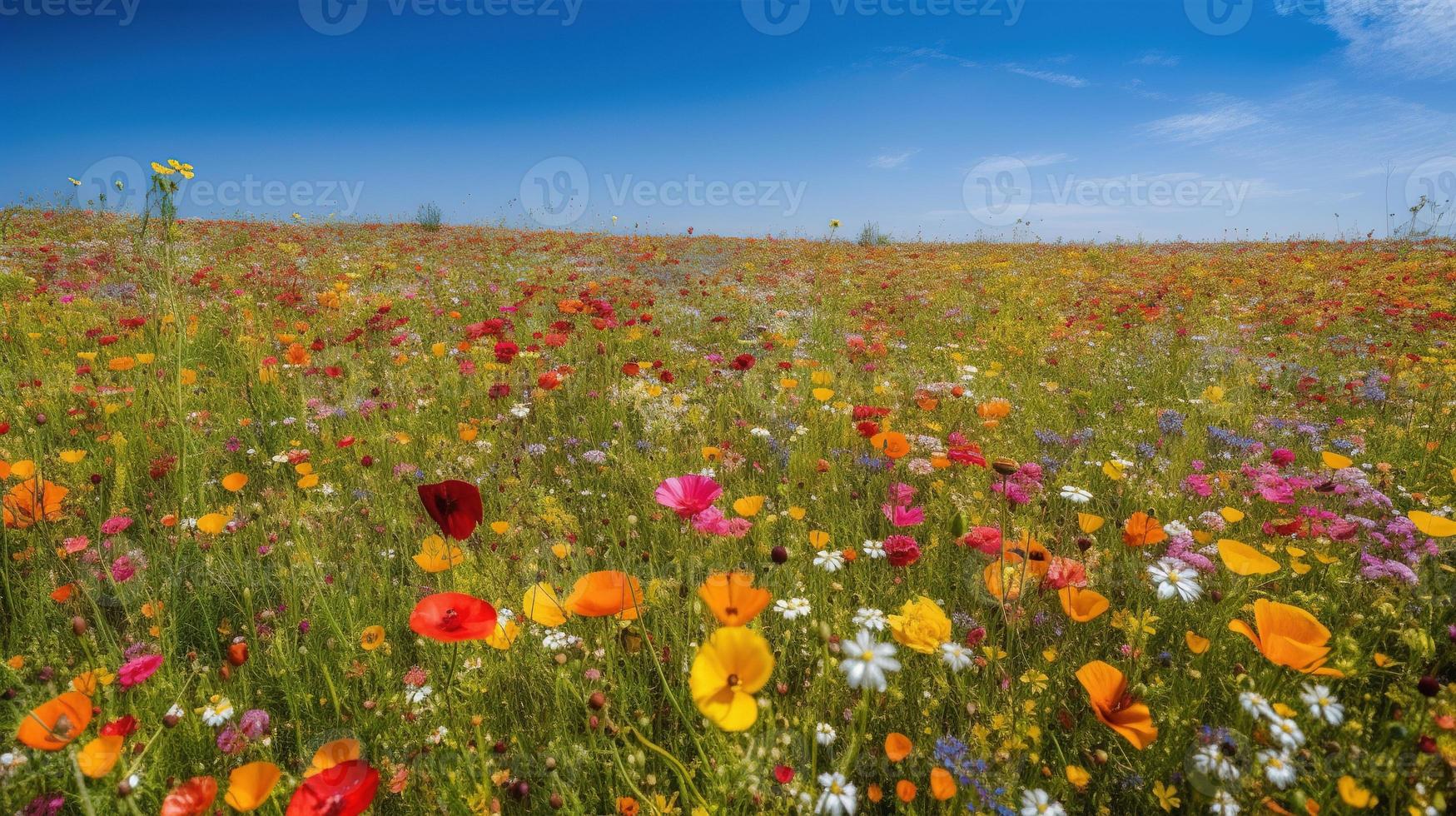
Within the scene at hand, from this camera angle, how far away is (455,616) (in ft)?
4.07

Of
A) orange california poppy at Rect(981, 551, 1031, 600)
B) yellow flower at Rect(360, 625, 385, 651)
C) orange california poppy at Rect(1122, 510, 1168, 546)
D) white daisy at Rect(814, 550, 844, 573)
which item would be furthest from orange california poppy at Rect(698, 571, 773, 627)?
orange california poppy at Rect(1122, 510, 1168, 546)

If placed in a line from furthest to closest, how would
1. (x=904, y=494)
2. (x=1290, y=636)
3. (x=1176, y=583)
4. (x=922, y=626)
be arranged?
(x=904, y=494)
(x=1176, y=583)
(x=922, y=626)
(x=1290, y=636)

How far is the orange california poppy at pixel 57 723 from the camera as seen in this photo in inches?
43.8

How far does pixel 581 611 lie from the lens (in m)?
1.24

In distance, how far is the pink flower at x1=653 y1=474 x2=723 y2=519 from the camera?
60.2 inches

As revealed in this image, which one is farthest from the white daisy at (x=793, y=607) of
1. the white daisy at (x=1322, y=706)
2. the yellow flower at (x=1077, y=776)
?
the white daisy at (x=1322, y=706)

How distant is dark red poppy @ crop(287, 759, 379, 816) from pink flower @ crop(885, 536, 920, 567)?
1369 millimetres

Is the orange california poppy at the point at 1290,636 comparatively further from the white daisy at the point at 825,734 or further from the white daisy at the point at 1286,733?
the white daisy at the point at 825,734

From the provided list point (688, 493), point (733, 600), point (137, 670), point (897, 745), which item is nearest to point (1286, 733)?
point (897, 745)

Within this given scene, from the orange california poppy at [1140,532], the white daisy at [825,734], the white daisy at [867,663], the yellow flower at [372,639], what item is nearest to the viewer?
the white daisy at [867,663]

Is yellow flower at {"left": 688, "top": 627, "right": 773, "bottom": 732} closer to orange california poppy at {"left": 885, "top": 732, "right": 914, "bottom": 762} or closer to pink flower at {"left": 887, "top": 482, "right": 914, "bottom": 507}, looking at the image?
orange california poppy at {"left": 885, "top": 732, "right": 914, "bottom": 762}

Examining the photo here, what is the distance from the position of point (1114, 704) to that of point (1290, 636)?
1.32 feet

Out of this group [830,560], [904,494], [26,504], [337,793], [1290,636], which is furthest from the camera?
[904,494]

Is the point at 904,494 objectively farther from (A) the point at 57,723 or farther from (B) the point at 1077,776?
(A) the point at 57,723
